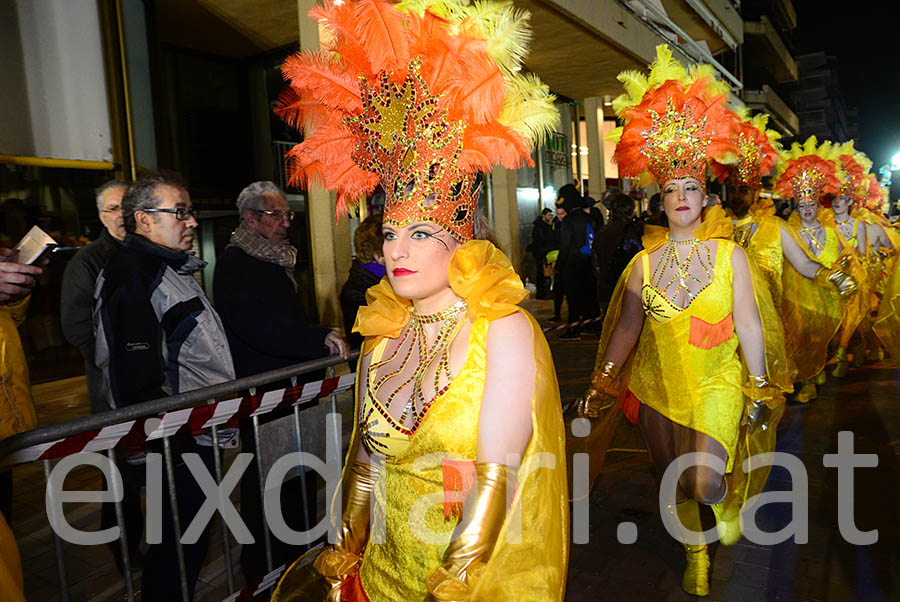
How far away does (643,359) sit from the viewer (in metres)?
3.44

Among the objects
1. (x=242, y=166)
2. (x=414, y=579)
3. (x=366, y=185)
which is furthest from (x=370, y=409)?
(x=242, y=166)

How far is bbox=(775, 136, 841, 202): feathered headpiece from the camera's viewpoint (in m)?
6.59

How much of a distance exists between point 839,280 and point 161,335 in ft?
15.2

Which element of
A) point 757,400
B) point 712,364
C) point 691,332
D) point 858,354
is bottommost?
point 858,354

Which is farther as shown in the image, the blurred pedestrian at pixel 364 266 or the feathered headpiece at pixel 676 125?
the blurred pedestrian at pixel 364 266

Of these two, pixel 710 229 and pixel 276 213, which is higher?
pixel 276 213

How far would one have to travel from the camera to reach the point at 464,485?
5.24 ft

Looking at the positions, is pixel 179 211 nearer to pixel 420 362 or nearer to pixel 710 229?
pixel 420 362

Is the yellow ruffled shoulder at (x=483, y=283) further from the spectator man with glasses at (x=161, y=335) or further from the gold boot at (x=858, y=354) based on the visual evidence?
the gold boot at (x=858, y=354)

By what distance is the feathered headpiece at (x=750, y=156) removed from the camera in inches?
169

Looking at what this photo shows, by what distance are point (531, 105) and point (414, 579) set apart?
4.49 feet

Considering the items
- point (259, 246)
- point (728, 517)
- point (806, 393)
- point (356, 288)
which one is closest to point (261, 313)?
point (259, 246)

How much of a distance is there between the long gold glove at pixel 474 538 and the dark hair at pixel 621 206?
7.13 meters

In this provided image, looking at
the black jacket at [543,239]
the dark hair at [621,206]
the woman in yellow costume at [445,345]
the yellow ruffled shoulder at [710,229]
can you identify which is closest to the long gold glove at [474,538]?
the woman in yellow costume at [445,345]
